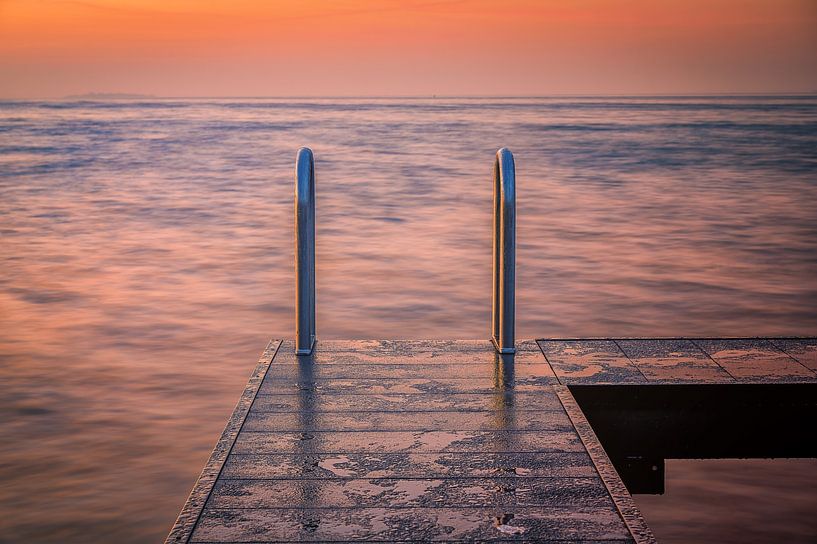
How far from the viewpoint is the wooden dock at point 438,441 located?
103 inches

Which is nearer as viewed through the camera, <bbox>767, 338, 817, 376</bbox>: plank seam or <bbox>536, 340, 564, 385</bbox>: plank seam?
<bbox>536, 340, 564, 385</bbox>: plank seam

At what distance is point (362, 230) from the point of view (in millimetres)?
14250

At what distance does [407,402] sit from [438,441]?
0.46 m

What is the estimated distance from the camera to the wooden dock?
262 centimetres

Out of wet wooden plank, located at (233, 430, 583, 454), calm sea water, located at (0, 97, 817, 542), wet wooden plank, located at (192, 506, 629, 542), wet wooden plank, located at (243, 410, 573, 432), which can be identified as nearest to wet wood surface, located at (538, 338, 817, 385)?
wet wooden plank, located at (243, 410, 573, 432)

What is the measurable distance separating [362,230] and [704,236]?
4.79 meters

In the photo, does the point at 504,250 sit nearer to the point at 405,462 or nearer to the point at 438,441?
the point at 438,441

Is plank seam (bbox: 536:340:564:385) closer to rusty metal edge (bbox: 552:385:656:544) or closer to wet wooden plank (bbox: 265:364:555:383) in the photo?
wet wooden plank (bbox: 265:364:555:383)

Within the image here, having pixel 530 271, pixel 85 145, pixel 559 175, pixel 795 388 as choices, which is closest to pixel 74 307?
pixel 530 271

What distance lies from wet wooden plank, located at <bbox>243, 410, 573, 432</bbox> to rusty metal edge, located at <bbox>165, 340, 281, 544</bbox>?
54 millimetres

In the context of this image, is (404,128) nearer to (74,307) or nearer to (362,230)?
(362,230)

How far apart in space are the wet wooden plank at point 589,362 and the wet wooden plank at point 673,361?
0.17 feet

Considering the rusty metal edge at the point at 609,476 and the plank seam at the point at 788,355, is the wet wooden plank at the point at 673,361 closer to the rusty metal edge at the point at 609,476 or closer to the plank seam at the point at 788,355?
the plank seam at the point at 788,355

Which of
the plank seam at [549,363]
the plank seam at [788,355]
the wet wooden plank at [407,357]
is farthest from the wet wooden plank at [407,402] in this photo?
the plank seam at [788,355]
